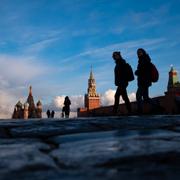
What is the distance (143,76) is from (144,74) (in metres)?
0.05

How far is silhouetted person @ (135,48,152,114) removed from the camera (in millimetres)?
9125

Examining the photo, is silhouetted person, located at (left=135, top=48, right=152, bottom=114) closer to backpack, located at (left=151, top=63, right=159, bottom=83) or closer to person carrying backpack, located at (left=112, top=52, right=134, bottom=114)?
backpack, located at (left=151, top=63, right=159, bottom=83)

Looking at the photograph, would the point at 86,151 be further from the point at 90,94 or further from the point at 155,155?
the point at 90,94

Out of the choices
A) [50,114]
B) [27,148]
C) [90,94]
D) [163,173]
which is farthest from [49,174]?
[90,94]

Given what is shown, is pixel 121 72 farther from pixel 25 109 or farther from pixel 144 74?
pixel 25 109

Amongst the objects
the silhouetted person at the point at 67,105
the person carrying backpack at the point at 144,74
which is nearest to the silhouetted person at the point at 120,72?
the person carrying backpack at the point at 144,74

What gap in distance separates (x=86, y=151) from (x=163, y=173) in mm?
744

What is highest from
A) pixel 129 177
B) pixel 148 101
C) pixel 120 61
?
pixel 120 61

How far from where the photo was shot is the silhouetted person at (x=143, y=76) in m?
9.12

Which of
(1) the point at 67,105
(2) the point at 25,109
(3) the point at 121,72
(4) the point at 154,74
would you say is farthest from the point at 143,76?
(2) the point at 25,109

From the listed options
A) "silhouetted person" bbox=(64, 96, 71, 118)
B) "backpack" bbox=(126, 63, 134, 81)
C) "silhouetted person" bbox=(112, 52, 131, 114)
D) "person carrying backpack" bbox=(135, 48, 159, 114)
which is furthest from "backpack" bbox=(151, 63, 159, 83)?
"silhouetted person" bbox=(64, 96, 71, 118)

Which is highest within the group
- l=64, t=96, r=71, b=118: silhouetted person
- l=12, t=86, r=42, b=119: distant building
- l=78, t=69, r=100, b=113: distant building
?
l=78, t=69, r=100, b=113: distant building

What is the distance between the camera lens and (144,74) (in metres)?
9.18

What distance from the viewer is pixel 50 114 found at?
46031mm
